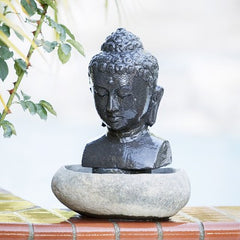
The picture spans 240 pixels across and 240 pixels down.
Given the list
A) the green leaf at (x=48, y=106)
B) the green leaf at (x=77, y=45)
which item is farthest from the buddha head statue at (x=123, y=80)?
the green leaf at (x=48, y=106)

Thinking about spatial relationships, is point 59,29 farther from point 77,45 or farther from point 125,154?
point 125,154

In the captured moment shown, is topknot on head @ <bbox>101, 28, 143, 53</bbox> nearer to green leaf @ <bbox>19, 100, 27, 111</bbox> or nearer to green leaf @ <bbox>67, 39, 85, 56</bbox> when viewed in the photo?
green leaf @ <bbox>67, 39, 85, 56</bbox>

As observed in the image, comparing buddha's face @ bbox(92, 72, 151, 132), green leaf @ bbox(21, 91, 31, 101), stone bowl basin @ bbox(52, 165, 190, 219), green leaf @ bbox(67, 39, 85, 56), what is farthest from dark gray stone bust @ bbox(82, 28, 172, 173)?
green leaf @ bbox(21, 91, 31, 101)

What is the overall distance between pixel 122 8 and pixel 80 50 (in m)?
0.32

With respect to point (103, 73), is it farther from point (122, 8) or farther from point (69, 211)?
point (69, 211)

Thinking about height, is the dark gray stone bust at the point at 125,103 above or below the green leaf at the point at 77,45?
below

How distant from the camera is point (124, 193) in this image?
2.92 meters

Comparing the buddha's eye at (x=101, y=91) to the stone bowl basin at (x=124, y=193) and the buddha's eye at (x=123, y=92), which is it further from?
the stone bowl basin at (x=124, y=193)

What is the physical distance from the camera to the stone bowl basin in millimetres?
2926

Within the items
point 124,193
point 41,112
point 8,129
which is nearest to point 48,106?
point 41,112

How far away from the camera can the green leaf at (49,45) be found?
3.32 metres

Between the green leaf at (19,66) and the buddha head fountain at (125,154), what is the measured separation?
0.47 metres

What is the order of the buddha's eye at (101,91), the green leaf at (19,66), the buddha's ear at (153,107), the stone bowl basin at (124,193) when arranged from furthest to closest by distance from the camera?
the green leaf at (19,66), the buddha's ear at (153,107), the buddha's eye at (101,91), the stone bowl basin at (124,193)

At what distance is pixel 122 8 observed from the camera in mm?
3178
